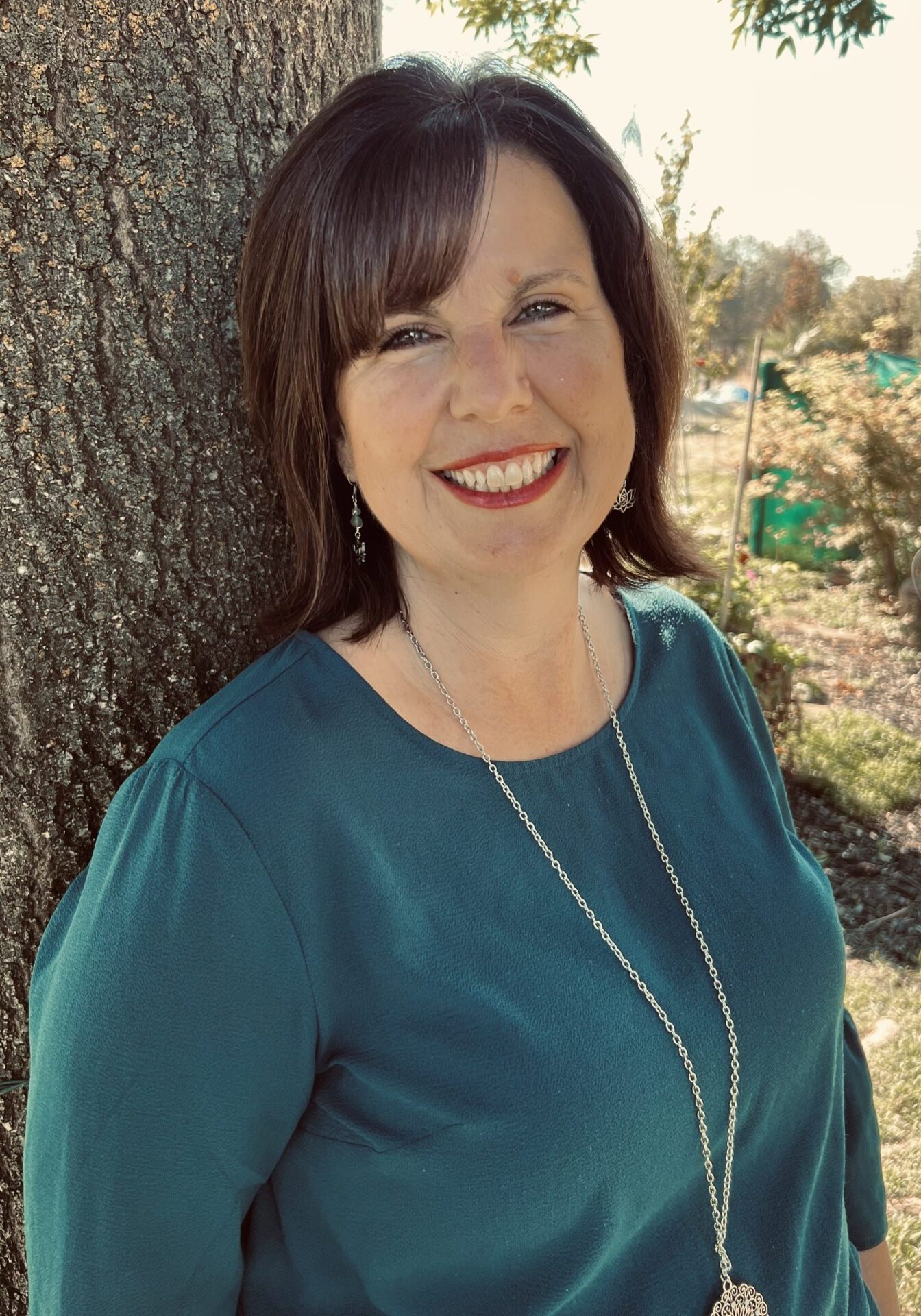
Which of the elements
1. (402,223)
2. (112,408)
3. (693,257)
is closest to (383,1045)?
(112,408)

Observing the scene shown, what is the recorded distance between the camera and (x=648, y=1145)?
1.24 meters

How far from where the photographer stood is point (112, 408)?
4.51 ft

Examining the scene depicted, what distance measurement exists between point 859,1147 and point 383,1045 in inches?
37.6

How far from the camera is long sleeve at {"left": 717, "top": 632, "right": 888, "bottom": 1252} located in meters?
1.75

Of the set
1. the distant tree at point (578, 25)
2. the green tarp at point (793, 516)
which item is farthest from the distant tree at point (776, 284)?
the distant tree at point (578, 25)

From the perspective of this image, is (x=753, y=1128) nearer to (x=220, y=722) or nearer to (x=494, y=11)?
(x=220, y=722)

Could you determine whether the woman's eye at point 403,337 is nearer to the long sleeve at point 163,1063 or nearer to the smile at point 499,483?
the smile at point 499,483

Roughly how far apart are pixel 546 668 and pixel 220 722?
0.53 meters

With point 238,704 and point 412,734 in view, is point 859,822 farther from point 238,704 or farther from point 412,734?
point 238,704

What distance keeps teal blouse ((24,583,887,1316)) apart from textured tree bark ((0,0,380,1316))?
0.17 metres

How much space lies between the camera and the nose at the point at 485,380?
1.35m

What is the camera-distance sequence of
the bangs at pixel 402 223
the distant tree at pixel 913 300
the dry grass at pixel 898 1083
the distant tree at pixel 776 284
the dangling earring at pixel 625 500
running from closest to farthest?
the bangs at pixel 402 223 → the dangling earring at pixel 625 500 → the dry grass at pixel 898 1083 → the distant tree at pixel 913 300 → the distant tree at pixel 776 284

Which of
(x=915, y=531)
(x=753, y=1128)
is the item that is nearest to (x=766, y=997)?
(x=753, y=1128)

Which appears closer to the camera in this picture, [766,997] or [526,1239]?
Result: [526,1239]
